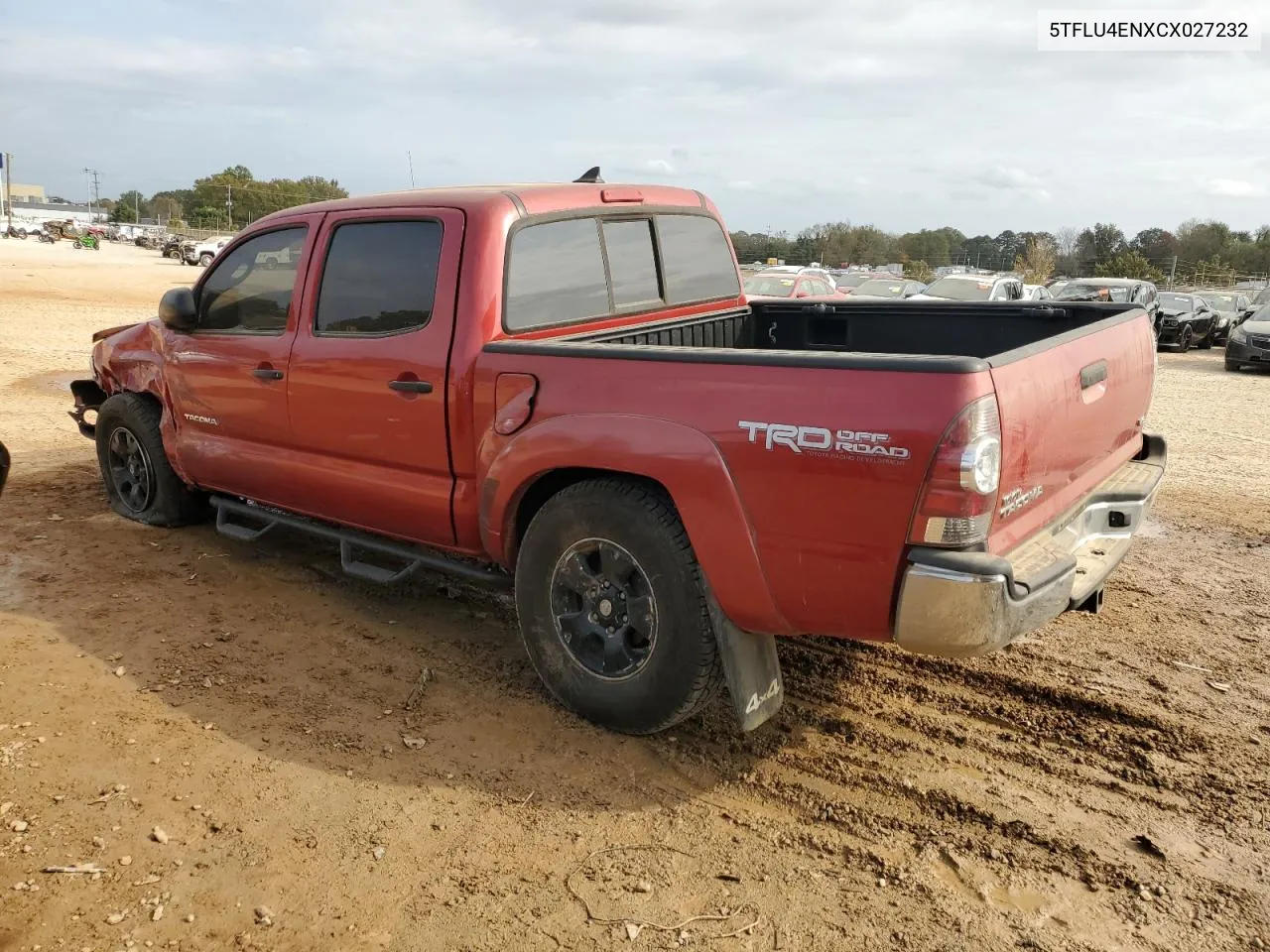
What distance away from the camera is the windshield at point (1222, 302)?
25.2 metres

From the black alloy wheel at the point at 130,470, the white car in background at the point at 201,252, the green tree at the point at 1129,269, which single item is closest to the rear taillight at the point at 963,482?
the black alloy wheel at the point at 130,470

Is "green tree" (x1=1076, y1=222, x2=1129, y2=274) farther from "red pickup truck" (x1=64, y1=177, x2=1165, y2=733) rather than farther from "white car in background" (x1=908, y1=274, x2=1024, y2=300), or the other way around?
"red pickup truck" (x1=64, y1=177, x2=1165, y2=733)

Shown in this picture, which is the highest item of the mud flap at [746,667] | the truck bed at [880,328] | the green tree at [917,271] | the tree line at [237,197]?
the tree line at [237,197]

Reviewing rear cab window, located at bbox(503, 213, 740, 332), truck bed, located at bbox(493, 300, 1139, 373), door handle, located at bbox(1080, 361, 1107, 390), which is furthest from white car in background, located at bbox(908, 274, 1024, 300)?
door handle, located at bbox(1080, 361, 1107, 390)

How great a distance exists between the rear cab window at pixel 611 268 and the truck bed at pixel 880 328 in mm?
143

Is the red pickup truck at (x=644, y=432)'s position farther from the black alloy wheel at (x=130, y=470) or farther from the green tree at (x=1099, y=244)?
the green tree at (x=1099, y=244)

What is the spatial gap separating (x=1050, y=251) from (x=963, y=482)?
55655 millimetres

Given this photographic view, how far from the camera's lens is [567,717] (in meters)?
3.81

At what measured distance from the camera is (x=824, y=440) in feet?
9.48

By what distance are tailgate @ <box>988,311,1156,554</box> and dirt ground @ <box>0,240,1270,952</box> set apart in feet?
3.03

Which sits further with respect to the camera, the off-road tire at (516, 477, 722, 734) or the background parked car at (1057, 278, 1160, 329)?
the background parked car at (1057, 278, 1160, 329)

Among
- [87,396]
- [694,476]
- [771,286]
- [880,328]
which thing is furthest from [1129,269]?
[694,476]

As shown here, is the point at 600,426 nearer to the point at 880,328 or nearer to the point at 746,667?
the point at 746,667

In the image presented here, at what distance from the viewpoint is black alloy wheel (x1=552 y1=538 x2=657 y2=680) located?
3488 mm
